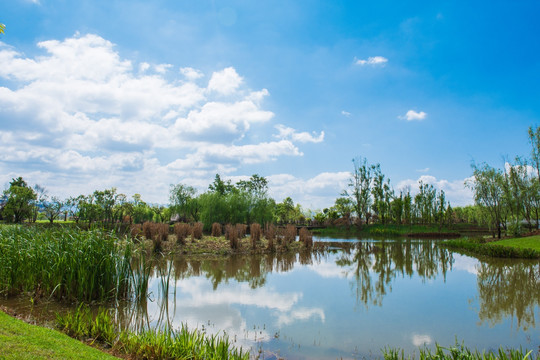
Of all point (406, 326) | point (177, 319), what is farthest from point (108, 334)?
point (406, 326)

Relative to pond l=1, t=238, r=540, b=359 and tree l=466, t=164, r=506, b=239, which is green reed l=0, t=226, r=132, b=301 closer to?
pond l=1, t=238, r=540, b=359

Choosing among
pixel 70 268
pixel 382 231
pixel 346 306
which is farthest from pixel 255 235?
pixel 382 231

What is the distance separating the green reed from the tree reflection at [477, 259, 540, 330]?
25.1 feet

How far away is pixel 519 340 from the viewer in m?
5.39

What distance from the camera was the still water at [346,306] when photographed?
17.7 feet

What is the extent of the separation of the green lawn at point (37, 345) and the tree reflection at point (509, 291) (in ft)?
22.8

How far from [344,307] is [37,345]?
18.7ft

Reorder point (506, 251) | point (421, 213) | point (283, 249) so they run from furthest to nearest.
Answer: point (421, 213) < point (283, 249) < point (506, 251)

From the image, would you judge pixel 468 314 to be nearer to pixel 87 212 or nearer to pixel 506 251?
pixel 506 251

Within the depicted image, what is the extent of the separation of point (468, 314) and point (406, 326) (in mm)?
1893

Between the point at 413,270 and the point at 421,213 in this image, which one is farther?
the point at 421,213

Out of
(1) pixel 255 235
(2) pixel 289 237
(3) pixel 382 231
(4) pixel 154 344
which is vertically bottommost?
(3) pixel 382 231

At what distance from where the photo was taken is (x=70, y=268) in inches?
256

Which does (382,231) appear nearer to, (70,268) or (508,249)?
(508,249)
